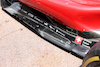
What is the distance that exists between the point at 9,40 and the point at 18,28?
0.41 m

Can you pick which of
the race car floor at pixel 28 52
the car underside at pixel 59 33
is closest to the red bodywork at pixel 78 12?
the car underside at pixel 59 33

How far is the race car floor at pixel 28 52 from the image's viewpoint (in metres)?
1.77

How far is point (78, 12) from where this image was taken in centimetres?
148

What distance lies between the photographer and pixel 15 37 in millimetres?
2314

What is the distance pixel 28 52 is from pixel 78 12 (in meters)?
1.10

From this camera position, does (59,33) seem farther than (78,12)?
Yes

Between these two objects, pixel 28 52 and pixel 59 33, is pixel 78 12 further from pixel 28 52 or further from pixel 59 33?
pixel 28 52

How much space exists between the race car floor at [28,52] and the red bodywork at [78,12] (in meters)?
0.55

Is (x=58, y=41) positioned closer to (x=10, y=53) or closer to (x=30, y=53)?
(x=30, y=53)

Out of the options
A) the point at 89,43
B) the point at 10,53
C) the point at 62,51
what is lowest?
the point at 10,53

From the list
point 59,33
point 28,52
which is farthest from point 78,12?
point 28,52

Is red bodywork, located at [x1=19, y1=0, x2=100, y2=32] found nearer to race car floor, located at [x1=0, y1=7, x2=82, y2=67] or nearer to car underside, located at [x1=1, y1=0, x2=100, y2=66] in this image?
car underside, located at [x1=1, y1=0, x2=100, y2=66]

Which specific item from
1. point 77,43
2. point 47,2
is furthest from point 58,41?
point 47,2

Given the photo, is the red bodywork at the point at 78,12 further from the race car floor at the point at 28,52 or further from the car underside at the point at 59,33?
the race car floor at the point at 28,52
